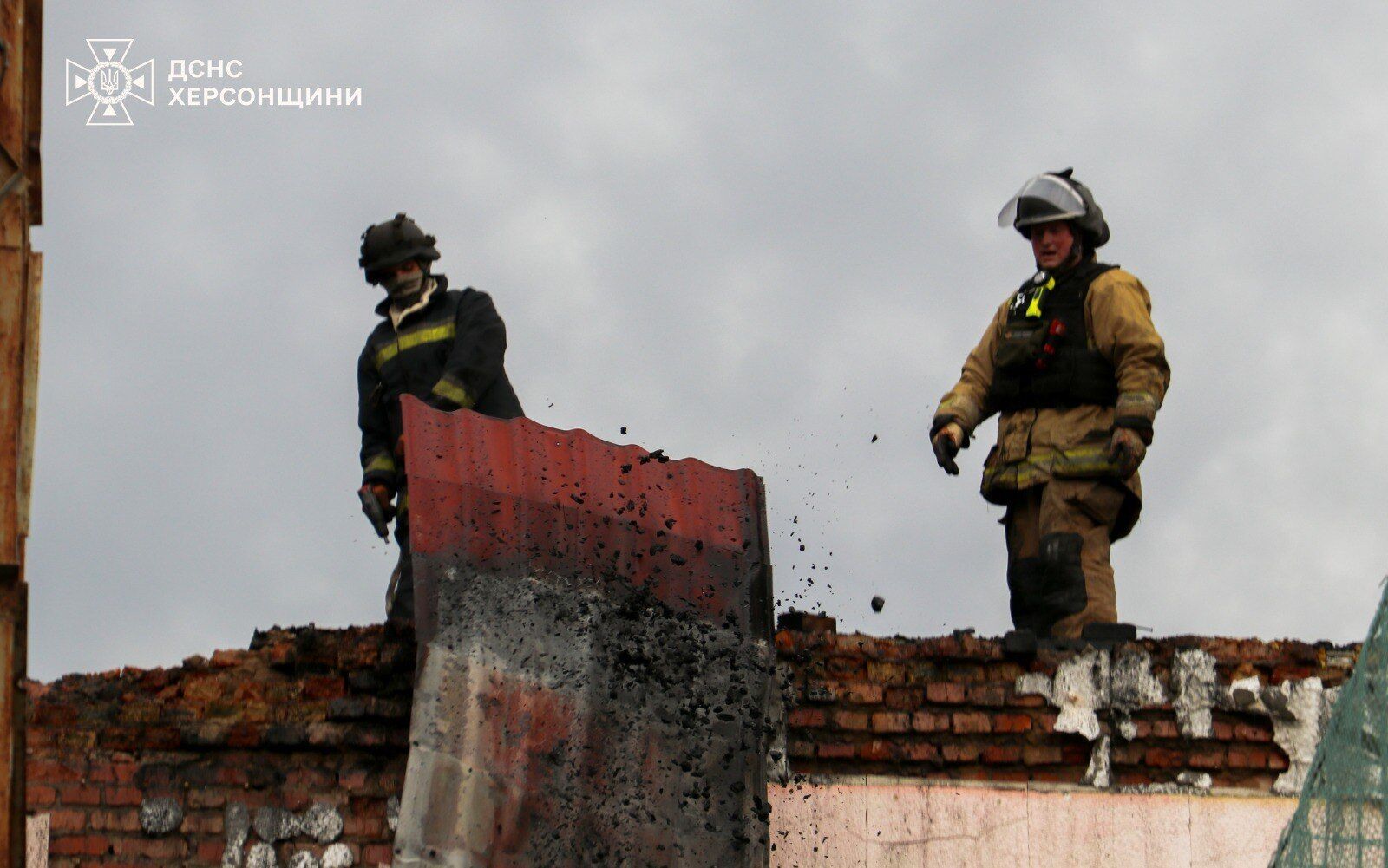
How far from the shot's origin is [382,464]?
764cm

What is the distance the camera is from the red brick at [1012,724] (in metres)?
6.50

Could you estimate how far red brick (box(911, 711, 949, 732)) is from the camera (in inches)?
255

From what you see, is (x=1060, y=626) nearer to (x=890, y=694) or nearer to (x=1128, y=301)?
(x=890, y=694)

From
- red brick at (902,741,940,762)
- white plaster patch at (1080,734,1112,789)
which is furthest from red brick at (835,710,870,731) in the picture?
white plaster patch at (1080,734,1112,789)

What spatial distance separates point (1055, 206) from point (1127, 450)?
38.5 inches

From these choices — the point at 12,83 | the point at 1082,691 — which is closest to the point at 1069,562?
the point at 1082,691

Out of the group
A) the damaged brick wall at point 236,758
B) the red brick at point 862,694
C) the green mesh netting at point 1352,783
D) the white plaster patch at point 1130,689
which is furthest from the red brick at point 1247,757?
the damaged brick wall at point 236,758

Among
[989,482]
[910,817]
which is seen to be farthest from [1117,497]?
[910,817]

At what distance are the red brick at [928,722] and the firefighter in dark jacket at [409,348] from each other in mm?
2043

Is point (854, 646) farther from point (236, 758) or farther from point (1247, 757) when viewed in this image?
point (236, 758)

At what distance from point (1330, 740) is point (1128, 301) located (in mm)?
2377

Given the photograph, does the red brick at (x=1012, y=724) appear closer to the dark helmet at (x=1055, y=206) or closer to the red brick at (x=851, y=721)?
the red brick at (x=851, y=721)

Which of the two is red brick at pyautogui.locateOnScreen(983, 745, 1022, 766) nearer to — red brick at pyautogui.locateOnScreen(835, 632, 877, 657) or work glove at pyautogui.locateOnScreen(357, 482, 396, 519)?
red brick at pyautogui.locateOnScreen(835, 632, 877, 657)

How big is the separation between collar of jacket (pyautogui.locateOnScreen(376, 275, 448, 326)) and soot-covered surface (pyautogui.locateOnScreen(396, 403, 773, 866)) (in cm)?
128
